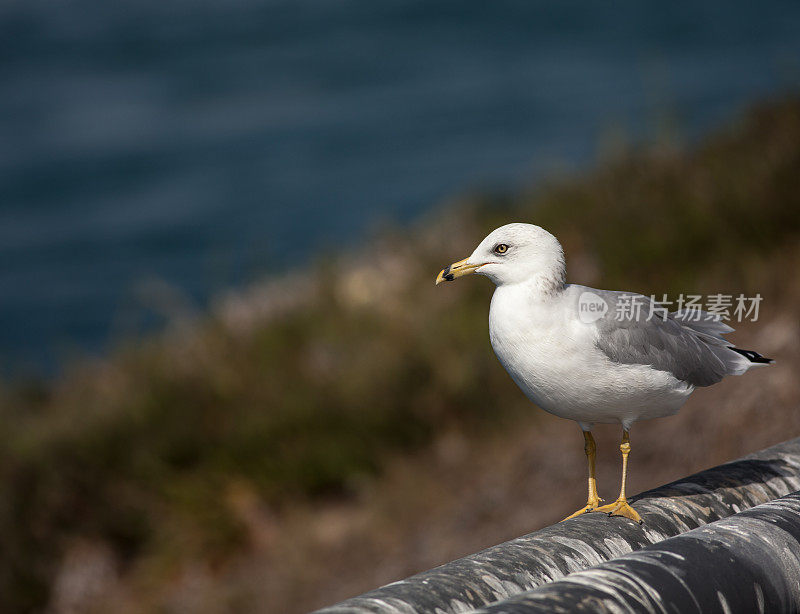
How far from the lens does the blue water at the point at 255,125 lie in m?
22.2

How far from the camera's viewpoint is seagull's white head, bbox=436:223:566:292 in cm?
280

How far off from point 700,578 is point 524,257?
1121mm

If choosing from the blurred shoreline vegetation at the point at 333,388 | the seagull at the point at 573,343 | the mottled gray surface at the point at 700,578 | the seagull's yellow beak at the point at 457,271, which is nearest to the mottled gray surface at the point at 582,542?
the seagull at the point at 573,343

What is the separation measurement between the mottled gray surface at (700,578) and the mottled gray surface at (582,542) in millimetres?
225

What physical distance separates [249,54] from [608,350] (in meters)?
36.9

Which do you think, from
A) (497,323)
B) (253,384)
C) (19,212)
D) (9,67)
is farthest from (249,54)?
(497,323)

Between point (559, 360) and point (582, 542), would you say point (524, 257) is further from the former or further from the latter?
point (582, 542)

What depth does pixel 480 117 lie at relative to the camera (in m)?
29.5

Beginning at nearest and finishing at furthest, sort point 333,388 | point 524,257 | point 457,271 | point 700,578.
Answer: point 700,578
point 524,257
point 457,271
point 333,388

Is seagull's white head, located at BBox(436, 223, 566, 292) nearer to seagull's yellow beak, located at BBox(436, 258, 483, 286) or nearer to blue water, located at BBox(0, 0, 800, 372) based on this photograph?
seagull's yellow beak, located at BBox(436, 258, 483, 286)

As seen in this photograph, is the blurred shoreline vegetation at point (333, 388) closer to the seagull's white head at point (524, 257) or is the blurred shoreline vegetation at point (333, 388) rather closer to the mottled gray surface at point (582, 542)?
the mottled gray surface at point (582, 542)

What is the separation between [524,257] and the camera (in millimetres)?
2818

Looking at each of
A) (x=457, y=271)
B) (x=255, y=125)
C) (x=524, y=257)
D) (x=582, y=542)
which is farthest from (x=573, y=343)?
(x=255, y=125)

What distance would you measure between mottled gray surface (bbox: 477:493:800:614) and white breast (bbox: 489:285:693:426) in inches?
22.9
